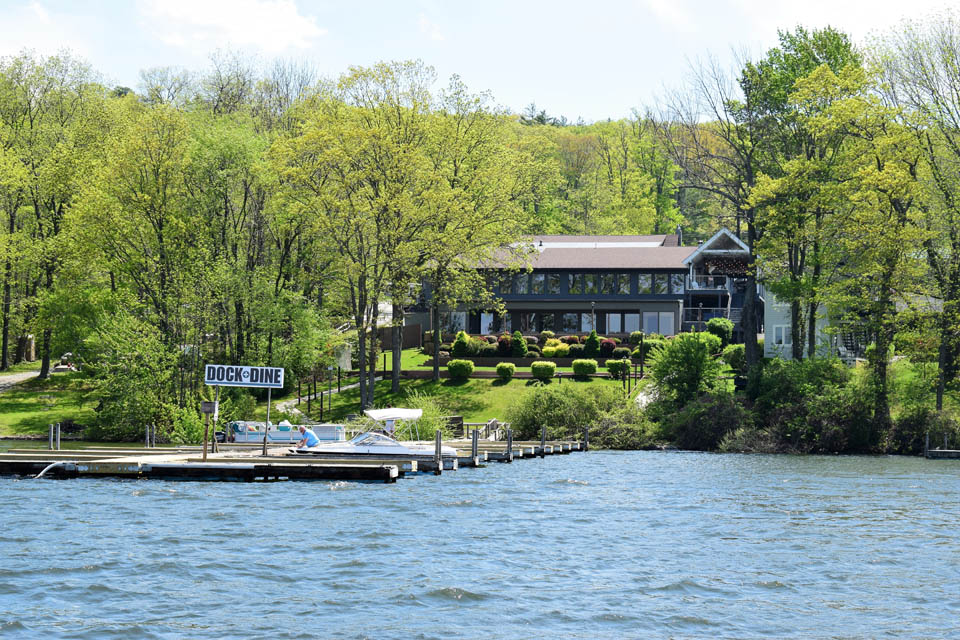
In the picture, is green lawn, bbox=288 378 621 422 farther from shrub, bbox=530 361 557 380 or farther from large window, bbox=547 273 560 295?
large window, bbox=547 273 560 295

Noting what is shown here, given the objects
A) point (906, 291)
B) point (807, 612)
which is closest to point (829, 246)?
point (906, 291)

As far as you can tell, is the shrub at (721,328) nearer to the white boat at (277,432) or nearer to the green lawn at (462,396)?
the green lawn at (462,396)

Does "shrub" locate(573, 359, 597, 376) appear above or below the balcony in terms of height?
below

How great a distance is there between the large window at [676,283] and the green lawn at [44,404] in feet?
143

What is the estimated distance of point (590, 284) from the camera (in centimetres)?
8562


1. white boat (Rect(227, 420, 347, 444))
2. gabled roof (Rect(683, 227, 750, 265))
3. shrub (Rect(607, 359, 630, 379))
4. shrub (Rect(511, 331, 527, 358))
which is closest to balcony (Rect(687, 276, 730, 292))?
gabled roof (Rect(683, 227, 750, 265))

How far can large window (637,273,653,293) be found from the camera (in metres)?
84.8

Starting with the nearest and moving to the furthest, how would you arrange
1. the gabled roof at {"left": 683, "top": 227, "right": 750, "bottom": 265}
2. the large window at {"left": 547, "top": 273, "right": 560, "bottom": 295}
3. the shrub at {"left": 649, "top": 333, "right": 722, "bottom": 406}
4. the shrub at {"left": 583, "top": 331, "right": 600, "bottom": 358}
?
the shrub at {"left": 649, "top": 333, "right": 722, "bottom": 406} < the shrub at {"left": 583, "top": 331, "right": 600, "bottom": 358} < the gabled roof at {"left": 683, "top": 227, "right": 750, "bottom": 265} < the large window at {"left": 547, "top": 273, "right": 560, "bottom": 295}

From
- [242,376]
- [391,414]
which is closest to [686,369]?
[391,414]

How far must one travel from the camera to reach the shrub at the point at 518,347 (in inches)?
2928

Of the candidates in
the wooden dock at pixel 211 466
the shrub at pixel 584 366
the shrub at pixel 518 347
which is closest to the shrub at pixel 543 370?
the shrub at pixel 584 366

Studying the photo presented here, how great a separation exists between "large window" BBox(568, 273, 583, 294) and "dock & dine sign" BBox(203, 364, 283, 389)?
48972 millimetres

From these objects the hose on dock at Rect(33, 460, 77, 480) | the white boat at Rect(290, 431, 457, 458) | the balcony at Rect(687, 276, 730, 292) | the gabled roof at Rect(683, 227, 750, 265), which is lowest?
the hose on dock at Rect(33, 460, 77, 480)

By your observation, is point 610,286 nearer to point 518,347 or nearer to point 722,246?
point 722,246
